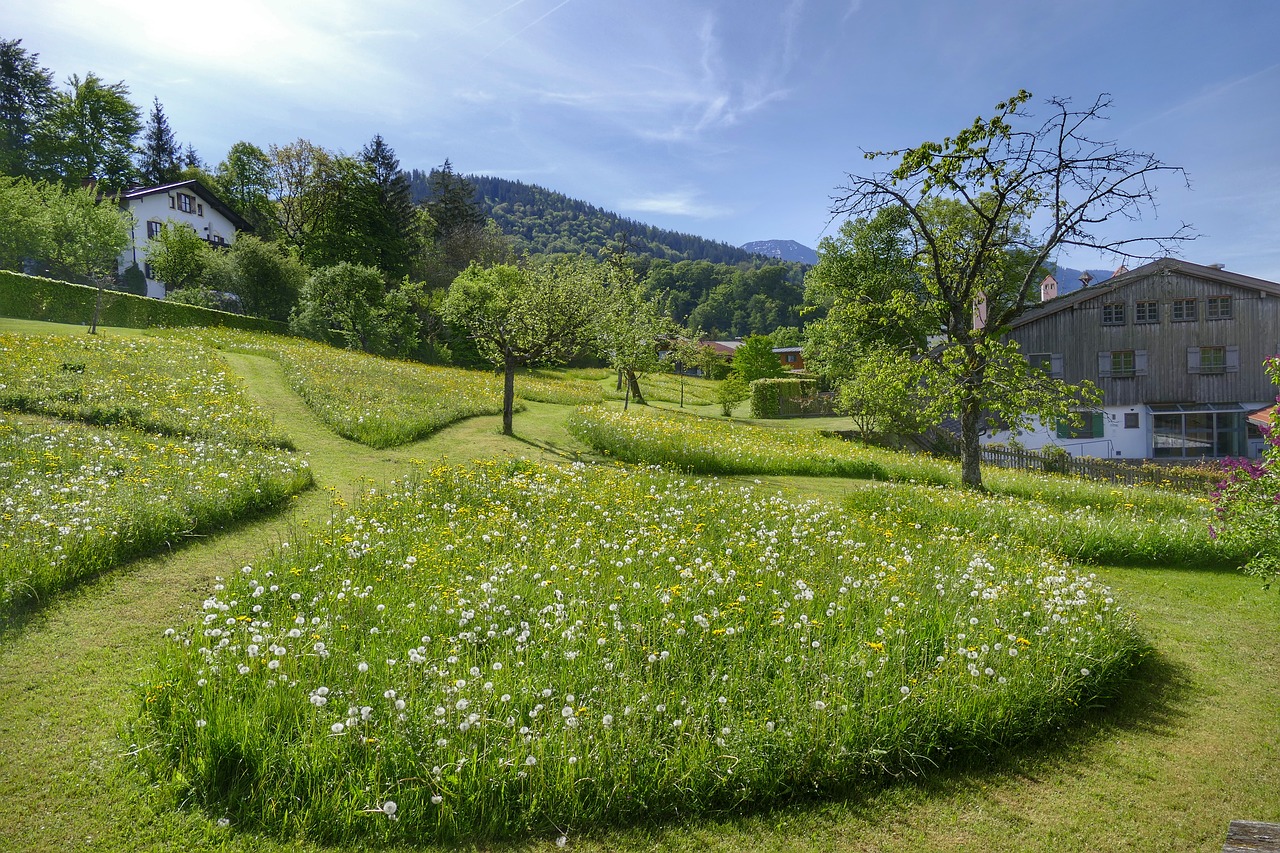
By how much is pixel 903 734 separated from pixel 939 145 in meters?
15.6

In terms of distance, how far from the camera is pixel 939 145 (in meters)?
16.4

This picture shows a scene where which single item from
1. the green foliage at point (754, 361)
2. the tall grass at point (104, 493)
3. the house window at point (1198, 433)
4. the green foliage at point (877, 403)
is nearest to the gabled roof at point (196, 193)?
the green foliage at point (754, 361)

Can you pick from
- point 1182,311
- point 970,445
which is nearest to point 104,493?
point 970,445

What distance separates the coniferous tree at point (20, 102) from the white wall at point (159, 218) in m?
11.8

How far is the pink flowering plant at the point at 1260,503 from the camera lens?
27.3 feet

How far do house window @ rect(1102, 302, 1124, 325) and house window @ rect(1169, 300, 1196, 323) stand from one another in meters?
2.29

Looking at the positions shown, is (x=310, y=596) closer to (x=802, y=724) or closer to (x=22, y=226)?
(x=802, y=724)

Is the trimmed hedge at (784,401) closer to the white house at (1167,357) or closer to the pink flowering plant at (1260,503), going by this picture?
the white house at (1167,357)

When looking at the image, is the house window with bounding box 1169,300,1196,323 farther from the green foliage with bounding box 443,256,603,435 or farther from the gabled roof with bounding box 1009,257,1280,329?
the green foliage with bounding box 443,256,603,435

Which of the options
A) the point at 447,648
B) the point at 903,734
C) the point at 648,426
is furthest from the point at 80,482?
the point at 648,426

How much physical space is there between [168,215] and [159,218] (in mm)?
834

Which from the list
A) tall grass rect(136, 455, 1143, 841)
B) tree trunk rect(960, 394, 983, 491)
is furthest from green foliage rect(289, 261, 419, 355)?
tree trunk rect(960, 394, 983, 491)

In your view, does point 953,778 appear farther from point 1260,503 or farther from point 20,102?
point 20,102

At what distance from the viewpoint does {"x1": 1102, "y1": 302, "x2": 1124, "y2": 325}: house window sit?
3541 cm
